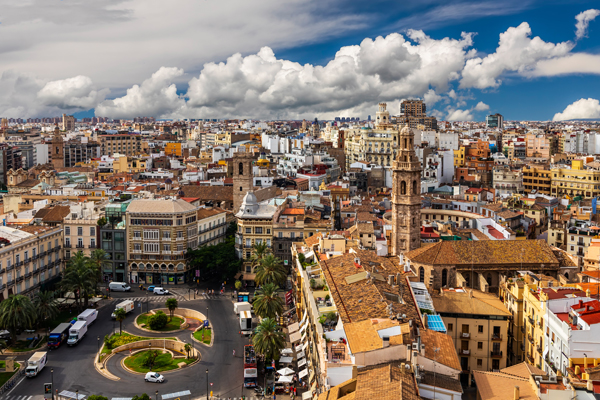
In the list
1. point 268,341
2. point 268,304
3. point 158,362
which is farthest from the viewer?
point 268,304

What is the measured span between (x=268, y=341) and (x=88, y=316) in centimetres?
2463

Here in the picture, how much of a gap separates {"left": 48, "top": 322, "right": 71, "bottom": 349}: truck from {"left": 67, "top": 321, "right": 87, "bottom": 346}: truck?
39.4 inches

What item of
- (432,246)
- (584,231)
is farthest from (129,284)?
(584,231)

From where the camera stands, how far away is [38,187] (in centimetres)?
12256

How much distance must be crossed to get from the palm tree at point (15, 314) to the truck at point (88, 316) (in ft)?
20.4

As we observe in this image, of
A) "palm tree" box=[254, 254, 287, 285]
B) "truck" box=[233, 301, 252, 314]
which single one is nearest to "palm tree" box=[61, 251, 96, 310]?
"truck" box=[233, 301, 252, 314]

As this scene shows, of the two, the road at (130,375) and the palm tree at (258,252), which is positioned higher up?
the palm tree at (258,252)

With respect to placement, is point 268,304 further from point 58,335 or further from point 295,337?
point 58,335

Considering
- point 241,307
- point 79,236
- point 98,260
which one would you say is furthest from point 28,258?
point 241,307

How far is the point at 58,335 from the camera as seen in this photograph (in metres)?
61.0

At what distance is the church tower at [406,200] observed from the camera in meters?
70.5

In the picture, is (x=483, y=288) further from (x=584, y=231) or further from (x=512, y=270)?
(x=584, y=231)

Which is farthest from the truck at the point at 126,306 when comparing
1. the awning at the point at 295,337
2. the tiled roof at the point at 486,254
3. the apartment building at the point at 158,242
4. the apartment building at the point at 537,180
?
the apartment building at the point at 537,180

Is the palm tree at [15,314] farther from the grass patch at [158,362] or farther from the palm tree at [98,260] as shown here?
the palm tree at [98,260]
